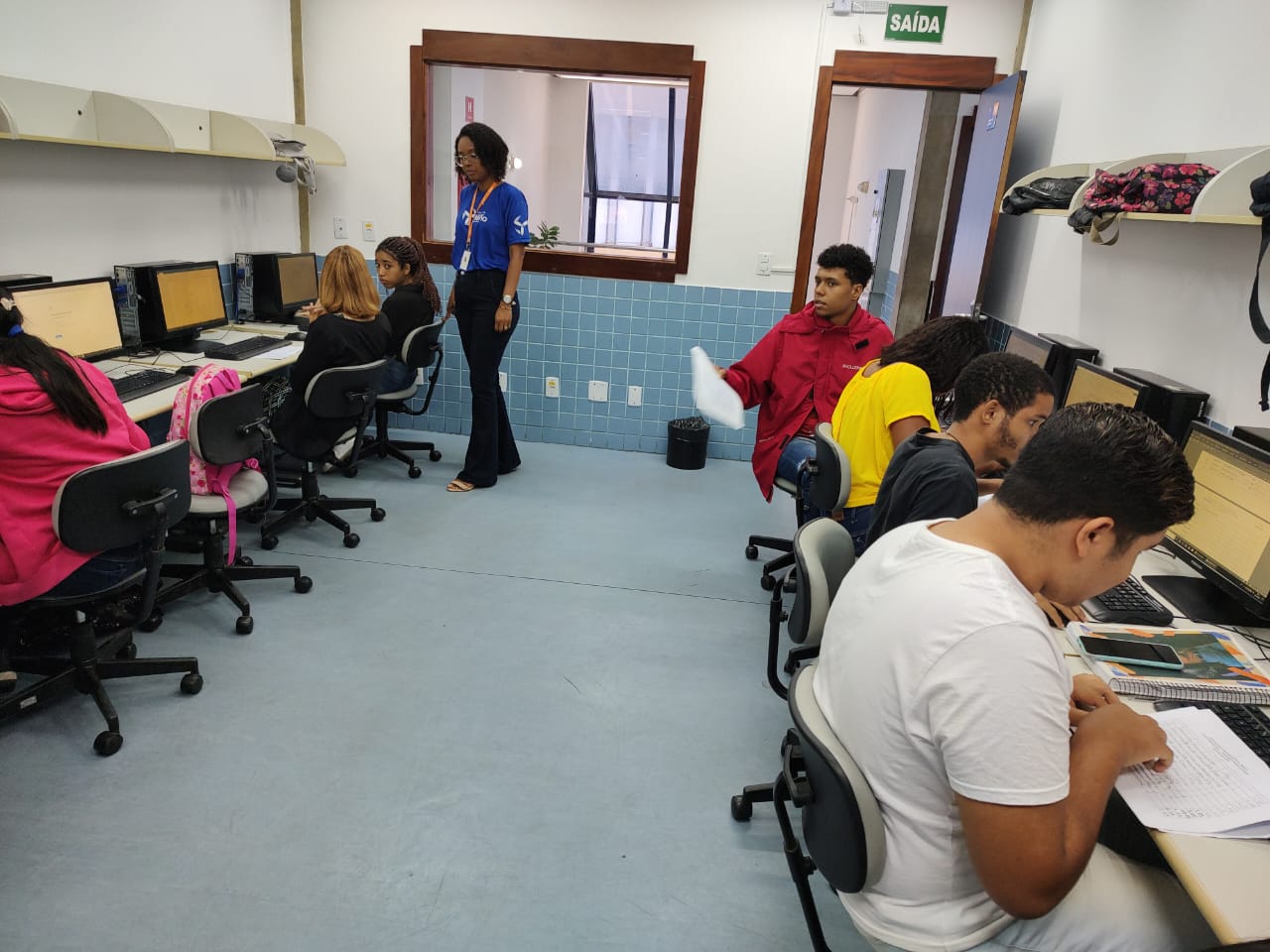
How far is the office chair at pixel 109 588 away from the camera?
2057 mm

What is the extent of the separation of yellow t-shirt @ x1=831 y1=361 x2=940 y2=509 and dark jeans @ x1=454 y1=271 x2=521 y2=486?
208 cm

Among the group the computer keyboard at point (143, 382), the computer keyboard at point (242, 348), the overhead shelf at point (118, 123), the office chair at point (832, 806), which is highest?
the overhead shelf at point (118, 123)

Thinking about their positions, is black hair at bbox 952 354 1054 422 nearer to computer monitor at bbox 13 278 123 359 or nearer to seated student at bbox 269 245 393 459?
seated student at bbox 269 245 393 459

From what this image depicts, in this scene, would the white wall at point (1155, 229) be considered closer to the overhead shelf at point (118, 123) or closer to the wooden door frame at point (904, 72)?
the wooden door frame at point (904, 72)

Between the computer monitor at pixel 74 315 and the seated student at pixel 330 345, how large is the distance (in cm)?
70

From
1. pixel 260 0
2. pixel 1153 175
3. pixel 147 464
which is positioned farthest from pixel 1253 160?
pixel 260 0

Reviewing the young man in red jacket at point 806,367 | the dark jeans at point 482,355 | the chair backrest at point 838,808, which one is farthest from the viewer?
the dark jeans at point 482,355

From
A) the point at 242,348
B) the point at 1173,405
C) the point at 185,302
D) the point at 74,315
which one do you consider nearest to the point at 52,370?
the point at 74,315

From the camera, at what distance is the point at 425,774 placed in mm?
2223

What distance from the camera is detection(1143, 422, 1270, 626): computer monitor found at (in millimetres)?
1787

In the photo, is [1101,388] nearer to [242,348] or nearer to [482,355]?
[482,355]

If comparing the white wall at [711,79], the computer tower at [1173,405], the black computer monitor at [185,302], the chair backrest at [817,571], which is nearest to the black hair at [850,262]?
the computer tower at [1173,405]

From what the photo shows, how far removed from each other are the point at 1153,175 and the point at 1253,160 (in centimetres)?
42

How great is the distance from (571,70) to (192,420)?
10.1 ft
